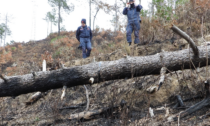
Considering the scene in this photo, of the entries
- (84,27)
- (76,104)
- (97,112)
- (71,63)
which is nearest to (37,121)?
(76,104)

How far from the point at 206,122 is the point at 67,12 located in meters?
20.8

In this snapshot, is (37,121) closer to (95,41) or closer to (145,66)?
(145,66)

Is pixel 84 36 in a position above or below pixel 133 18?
below

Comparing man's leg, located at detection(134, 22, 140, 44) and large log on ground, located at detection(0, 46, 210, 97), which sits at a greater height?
man's leg, located at detection(134, 22, 140, 44)

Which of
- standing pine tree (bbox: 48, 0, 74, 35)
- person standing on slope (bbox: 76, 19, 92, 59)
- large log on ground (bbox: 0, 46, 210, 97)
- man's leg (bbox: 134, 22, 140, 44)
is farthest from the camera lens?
standing pine tree (bbox: 48, 0, 74, 35)

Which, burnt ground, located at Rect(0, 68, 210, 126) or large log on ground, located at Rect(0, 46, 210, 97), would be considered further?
large log on ground, located at Rect(0, 46, 210, 97)

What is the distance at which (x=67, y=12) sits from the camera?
20469 millimetres

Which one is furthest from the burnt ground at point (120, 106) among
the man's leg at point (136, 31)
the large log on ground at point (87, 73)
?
the man's leg at point (136, 31)

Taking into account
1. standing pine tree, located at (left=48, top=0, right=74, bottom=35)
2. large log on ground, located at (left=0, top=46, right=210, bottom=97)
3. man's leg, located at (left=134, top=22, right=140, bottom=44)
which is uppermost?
standing pine tree, located at (left=48, top=0, right=74, bottom=35)

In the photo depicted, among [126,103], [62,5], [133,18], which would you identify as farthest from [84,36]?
[62,5]

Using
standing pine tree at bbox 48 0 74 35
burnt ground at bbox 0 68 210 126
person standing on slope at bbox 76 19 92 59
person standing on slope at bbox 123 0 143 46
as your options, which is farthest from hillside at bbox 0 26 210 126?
standing pine tree at bbox 48 0 74 35

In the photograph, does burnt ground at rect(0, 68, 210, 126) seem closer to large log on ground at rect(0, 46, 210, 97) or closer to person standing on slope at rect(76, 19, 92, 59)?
large log on ground at rect(0, 46, 210, 97)

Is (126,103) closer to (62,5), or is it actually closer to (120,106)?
(120,106)

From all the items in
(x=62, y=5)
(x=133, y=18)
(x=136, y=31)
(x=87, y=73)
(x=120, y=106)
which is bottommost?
(x=120, y=106)
